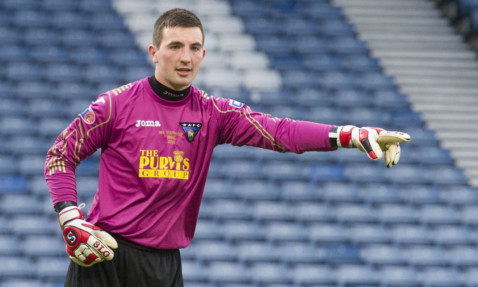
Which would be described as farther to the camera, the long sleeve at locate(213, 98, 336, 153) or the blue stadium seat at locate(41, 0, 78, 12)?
the blue stadium seat at locate(41, 0, 78, 12)

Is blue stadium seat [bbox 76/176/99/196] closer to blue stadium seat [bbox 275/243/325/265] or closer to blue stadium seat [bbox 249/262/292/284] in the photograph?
blue stadium seat [bbox 249/262/292/284]

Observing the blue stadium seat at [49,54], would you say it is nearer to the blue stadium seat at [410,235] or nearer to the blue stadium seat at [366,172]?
the blue stadium seat at [366,172]

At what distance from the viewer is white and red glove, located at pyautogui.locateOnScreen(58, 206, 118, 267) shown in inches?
89.5

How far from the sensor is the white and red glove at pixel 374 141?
88.1 inches

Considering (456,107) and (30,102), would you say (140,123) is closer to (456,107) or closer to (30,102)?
(30,102)

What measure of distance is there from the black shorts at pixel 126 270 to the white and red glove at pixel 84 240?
135mm

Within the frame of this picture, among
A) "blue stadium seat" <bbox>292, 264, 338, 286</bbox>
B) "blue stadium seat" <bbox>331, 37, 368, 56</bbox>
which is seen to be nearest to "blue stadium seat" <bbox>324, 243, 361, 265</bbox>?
"blue stadium seat" <bbox>292, 264, 338, 286</bbox>

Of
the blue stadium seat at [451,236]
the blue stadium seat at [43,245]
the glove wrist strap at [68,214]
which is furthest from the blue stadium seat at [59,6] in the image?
the glove wrist strap at [68,214]

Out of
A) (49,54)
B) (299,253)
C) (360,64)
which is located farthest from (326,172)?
(49,54)

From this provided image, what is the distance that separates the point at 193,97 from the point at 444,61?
5.84 metres

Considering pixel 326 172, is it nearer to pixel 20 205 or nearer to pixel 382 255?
pixel 382 255

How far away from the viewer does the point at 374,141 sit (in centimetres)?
226

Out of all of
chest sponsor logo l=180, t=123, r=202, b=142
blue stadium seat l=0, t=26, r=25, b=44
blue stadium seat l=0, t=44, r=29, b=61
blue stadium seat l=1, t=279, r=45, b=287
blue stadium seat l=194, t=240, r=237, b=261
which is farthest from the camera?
blue stadium seat l=0, t=26, r=25, b=44

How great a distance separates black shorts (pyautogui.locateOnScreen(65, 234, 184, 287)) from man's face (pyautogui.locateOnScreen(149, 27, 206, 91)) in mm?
581
